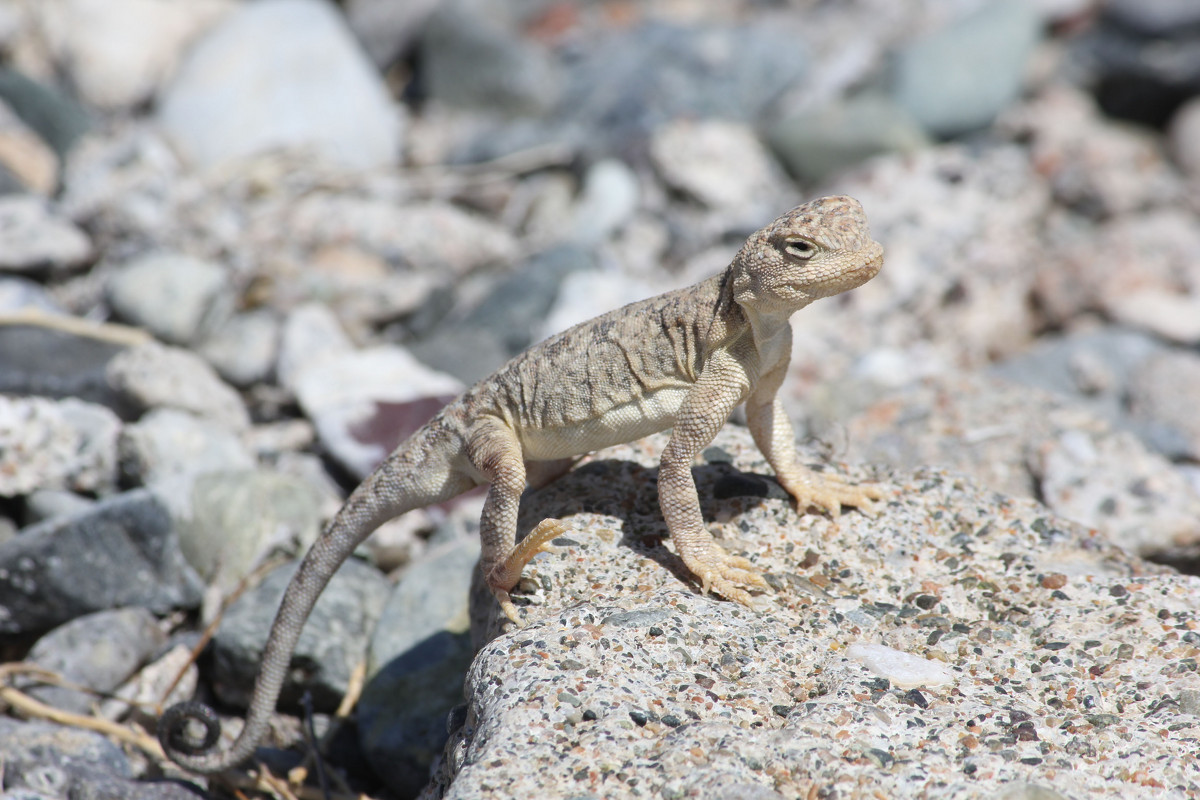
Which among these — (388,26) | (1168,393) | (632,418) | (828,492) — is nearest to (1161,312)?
(1168,393)

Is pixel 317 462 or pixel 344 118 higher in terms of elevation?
pixel 344 118

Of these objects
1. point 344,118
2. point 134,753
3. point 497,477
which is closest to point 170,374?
point 134,753

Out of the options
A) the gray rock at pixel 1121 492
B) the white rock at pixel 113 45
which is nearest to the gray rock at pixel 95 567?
the gray rock at pixel 1121 492

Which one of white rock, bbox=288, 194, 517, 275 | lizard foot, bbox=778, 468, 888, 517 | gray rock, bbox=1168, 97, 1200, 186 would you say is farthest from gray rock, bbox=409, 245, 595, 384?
gray rock, bbox=1168, 97, 1200, 186

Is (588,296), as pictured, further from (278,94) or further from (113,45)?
(113,45)

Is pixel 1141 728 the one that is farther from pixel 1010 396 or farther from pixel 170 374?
pixel 170 374

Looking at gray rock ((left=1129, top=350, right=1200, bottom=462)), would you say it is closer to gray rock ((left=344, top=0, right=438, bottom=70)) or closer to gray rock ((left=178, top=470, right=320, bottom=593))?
gray rock ((left=178, top=470, right=320, bottom=593))

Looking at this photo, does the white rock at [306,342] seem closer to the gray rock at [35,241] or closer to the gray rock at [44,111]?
the gray rock at [35,241]
